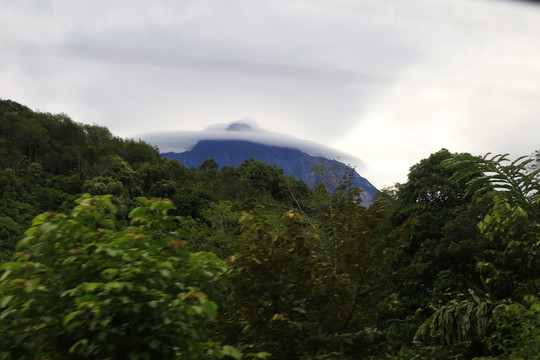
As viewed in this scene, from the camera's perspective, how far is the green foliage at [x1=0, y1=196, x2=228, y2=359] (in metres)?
1.64

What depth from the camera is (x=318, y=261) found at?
114 inches

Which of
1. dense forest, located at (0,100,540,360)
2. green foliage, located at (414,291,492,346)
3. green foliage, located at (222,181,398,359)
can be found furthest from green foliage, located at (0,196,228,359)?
green foliage, located at (414,291,492,346)

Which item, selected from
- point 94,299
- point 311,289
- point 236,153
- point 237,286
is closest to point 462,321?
point 311,289

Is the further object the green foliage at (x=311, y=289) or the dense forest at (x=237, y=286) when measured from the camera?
the green foliage at (x=311, y=289)

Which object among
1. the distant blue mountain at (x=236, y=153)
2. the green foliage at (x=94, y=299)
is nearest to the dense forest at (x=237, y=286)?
the green foliage at (x=94, y=299)

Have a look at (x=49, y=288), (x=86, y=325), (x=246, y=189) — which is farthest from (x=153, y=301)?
(x=246, y=189)

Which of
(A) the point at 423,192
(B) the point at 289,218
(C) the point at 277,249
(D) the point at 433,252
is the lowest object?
(D) the point at 433,252

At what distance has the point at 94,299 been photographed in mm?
1597

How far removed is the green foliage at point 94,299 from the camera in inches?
64.7

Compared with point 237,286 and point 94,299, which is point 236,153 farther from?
point 94,299

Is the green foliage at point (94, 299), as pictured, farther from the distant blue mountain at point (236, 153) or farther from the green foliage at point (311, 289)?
the distant blue mountain at point (236, 153)

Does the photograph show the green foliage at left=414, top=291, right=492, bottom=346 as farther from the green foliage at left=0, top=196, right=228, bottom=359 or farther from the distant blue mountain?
the distant blue mountain

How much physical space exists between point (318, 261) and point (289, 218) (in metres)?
0.45

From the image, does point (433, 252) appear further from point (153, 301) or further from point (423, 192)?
point (153, 301)
